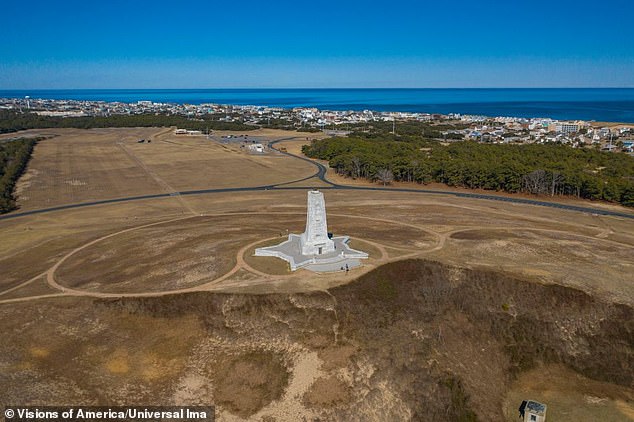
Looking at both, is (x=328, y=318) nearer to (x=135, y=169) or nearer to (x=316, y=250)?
(x=316, y=250)

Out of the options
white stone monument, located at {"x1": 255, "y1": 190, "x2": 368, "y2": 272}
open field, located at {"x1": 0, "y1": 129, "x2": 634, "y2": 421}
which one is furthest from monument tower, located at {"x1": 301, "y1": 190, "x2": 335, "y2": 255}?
open field, located at {"x1": 0, "y1": 129, "x2": 634, "y2": 421}

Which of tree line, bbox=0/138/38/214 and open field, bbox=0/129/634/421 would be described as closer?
open field, bbox=0/129/634/421

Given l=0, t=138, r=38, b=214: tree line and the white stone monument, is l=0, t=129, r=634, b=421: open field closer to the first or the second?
the white stone monument

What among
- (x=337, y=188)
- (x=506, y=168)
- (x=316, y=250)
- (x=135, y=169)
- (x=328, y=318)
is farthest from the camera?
(x=135, y=169)

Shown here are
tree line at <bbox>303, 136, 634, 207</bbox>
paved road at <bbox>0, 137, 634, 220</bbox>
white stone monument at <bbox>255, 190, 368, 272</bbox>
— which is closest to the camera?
white stone monument at <bbox>255, 190, 368, 272</bbox>

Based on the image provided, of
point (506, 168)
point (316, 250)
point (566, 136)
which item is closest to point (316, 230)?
point (316, 250)

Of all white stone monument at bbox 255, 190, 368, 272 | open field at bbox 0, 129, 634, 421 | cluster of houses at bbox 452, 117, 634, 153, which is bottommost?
open field at bbox 0, 129, 634, 421
